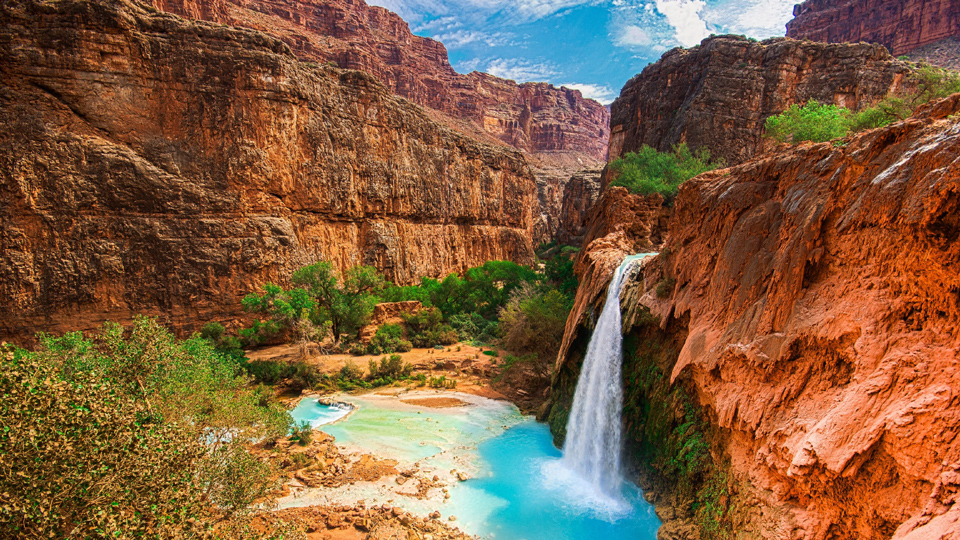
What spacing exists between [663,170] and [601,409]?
2183cm

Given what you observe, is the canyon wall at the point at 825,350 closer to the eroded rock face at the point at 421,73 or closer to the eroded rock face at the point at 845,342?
the eroded rock face at the point at 845,342

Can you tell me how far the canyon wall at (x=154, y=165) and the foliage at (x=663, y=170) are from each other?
20864mm

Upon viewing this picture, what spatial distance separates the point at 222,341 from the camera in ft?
73.3

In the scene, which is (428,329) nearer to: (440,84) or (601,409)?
(601,409)

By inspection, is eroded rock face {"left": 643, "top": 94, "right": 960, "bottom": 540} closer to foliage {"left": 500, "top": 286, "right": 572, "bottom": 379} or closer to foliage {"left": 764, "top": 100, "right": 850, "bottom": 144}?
foliage {"left": 500, "top": 286, "right": 572, "bottom": 379}

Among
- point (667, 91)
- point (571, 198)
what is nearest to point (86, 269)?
point (667, 91)

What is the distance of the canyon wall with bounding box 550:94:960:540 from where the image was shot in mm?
4512

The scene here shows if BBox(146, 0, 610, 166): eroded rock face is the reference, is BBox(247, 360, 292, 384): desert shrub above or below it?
below

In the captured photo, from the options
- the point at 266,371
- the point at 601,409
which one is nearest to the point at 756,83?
the point at 601,409

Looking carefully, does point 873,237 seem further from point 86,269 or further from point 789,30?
point 789,30

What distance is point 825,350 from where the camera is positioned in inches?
231

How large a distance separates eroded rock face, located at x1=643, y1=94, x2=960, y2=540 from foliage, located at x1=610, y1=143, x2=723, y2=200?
666 inches

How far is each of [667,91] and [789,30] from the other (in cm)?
4240

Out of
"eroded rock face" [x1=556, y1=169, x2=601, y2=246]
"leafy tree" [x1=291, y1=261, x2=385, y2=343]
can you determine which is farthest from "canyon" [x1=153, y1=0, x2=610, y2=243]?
"leafy tree" [x1=291, y1=261, x2=385, y2=343]
